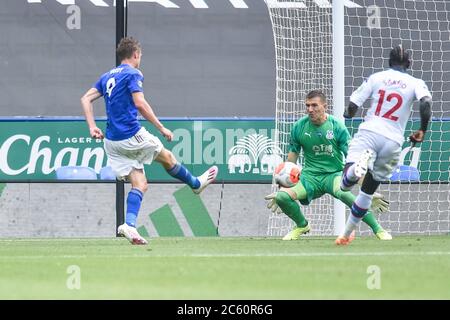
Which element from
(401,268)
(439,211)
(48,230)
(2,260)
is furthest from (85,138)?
(401,268)

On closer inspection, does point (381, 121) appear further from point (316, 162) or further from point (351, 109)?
point (316, 162)

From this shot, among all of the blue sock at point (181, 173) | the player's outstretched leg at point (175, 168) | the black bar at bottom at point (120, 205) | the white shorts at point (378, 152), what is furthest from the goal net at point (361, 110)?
the white shorts at point (378, 152)

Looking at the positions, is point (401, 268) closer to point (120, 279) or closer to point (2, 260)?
point (120, 279)

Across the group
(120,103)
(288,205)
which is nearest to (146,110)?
(120,103)

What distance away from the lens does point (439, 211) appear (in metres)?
17.6

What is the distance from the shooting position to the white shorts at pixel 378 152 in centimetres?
1142

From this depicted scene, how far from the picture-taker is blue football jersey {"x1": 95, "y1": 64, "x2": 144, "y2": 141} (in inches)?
466

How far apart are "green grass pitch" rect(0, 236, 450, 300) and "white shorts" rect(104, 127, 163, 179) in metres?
0.87

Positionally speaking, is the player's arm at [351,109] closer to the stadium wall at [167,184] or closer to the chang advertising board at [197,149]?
the stadium wall at [167,184]

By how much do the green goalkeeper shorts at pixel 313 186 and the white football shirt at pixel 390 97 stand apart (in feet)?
6.60

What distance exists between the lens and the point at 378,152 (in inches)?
452

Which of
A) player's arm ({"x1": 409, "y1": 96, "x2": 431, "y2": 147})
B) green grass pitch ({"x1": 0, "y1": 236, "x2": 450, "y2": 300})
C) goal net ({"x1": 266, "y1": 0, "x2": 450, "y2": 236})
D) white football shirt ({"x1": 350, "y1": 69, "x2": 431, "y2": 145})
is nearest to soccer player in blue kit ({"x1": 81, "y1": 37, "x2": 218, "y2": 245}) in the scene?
green grass pitch ({"x1": 0, "y1": 236, "x2": 450, "y2": 300})

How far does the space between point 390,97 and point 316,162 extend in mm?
2386

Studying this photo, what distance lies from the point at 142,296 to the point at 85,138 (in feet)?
39.1
